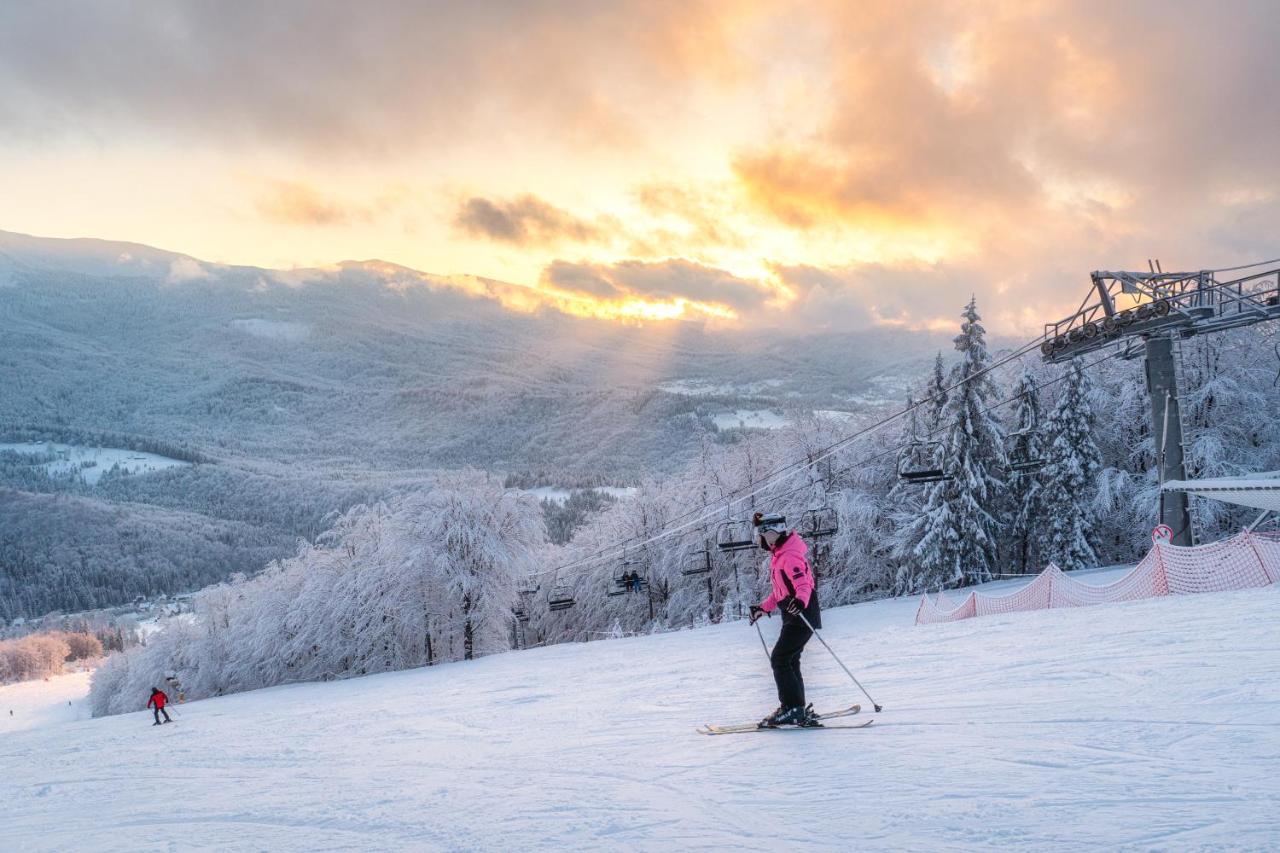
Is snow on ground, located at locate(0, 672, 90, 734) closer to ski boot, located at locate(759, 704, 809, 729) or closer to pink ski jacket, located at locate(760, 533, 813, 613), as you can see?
ski boot, located at locate(759, 704, 809, 729)

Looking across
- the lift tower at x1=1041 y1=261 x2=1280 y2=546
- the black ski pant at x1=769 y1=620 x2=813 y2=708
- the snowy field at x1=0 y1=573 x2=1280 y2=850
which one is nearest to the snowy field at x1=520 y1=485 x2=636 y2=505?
the lift tower at x1=1041 y1=261 x2=1280 y2=546

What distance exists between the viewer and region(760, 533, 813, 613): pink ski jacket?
8.74 meters

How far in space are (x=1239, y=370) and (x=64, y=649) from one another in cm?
16133

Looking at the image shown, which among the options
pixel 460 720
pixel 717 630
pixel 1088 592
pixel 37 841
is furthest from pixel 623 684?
pixel 717 630

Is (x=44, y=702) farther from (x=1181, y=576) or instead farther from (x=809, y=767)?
(x=809, y=767)

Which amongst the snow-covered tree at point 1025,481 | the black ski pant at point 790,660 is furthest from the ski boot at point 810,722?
the snow-covered tree at point 1025,481

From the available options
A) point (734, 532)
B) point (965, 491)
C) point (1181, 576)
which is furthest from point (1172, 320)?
point (734, 532)

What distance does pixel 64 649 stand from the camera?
432 feet

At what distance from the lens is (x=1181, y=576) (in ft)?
58.3

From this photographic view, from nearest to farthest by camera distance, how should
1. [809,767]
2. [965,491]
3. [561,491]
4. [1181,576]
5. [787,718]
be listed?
[809,767] < [787,718] < [1181,576] < [965,491] < [561,491]

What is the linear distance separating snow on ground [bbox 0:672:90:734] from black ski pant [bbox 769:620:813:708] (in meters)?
90.8

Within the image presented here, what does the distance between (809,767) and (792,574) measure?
226cm

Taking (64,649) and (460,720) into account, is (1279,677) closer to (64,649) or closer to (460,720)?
(460,720)

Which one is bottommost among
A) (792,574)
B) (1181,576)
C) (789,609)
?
(1181,576)
